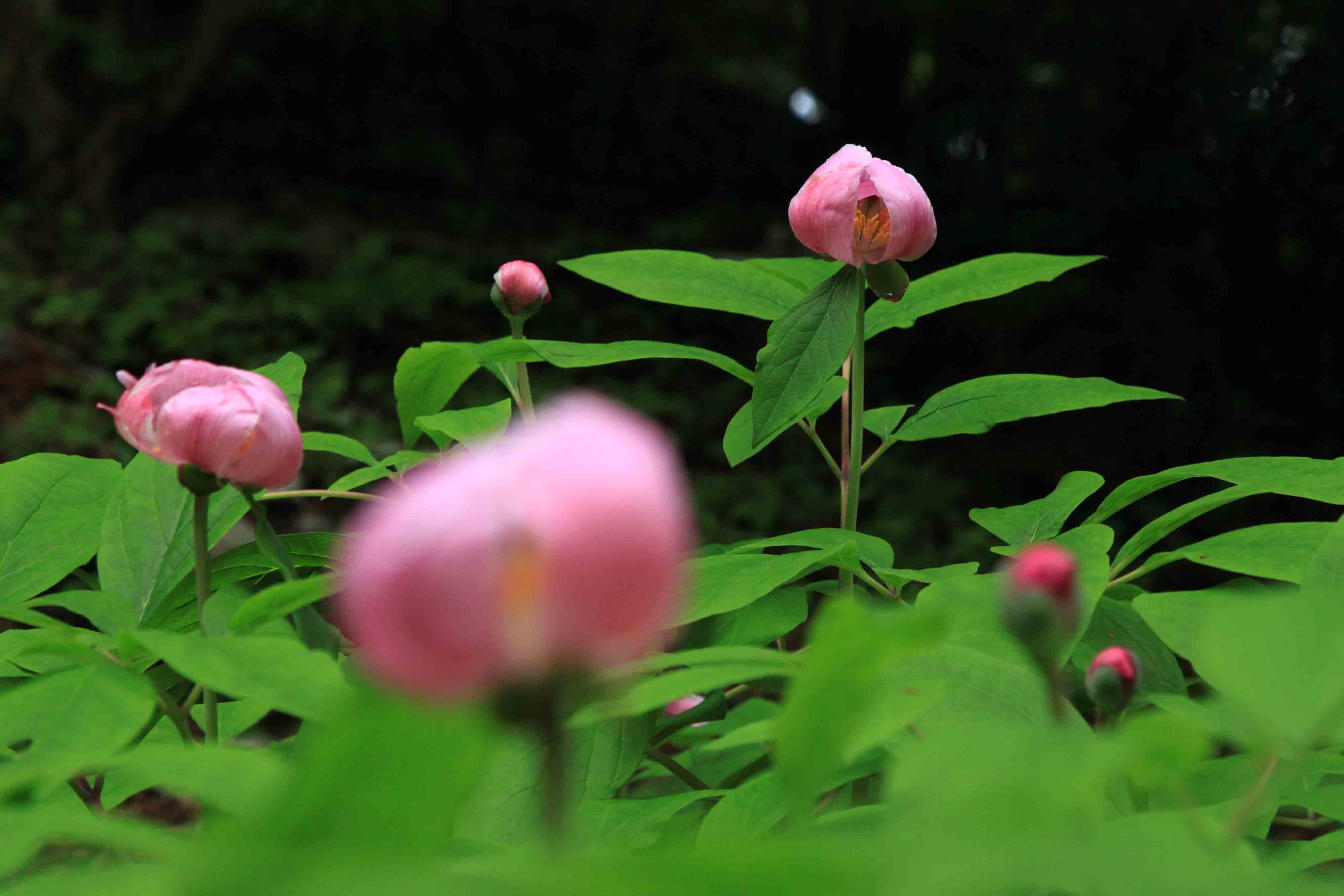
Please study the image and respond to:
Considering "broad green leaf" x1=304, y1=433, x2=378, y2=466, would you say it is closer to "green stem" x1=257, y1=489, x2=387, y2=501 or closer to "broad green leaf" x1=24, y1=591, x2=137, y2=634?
"green stem" x1=257, y1=489, x2=387, y2=501

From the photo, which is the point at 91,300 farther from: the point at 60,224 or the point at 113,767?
the point at 113,767

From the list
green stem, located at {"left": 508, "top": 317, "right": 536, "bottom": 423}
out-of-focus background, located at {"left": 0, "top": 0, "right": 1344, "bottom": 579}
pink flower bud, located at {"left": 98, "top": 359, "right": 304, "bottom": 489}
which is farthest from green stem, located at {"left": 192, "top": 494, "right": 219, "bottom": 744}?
out-of-focus background, located at {"left": 0, "top": 0, "right": 1344, "bottom": 579}

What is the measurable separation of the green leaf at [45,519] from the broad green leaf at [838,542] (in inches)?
12.9

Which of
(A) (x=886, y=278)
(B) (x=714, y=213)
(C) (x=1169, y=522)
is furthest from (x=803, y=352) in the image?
(B) (x=714, y=213)

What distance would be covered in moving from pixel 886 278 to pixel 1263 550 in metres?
0.22

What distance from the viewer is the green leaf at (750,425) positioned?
1.82 ft

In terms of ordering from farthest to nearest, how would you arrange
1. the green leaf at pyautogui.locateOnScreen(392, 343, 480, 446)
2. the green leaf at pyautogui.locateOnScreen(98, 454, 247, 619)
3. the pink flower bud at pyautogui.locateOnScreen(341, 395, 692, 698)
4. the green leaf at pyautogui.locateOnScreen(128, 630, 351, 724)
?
the green leaf at pyautogui.locateOnScreen(392, 343, 480, 446)
the green leaf at pyautogui.locateOnScreen(98, 454, 247, 619)
the green leaf at pyautogui.locateOnScreen(128, 630, 351, 724)
the pink flower bud at pyautogui.locateOnScreen(341, 395, 692, 698)

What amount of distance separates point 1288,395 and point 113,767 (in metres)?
4.62

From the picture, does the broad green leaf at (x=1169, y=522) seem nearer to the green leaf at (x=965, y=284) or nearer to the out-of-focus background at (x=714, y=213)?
the green leaf at (x=965, y=284)

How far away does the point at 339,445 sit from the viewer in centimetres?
A: 62

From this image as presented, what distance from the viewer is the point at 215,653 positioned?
0.33 meters

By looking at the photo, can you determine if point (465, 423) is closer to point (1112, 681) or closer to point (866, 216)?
point (866, 216)

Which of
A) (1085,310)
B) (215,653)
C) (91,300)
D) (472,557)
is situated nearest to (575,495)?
(472,557)

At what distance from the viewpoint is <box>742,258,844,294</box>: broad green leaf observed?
67 cm
